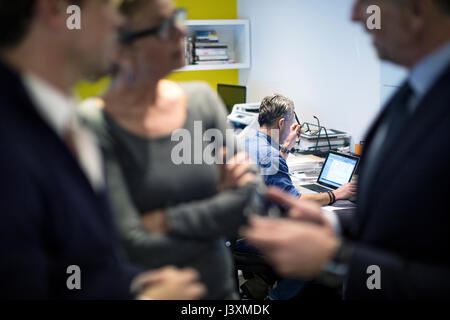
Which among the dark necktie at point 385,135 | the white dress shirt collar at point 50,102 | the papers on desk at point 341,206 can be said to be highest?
the white dress shirt collar at point 50,102

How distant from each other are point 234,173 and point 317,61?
3.24 meters

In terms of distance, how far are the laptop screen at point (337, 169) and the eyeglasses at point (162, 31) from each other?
2318mm

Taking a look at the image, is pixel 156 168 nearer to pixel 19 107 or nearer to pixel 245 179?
pixel 245 179

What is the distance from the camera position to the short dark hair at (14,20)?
2.46 feet

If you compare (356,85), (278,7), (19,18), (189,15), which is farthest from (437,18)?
(189,15)

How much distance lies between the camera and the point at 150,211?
1.04 metres

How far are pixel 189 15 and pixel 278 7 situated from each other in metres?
1.13

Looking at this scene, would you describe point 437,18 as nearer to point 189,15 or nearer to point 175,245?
point 175,245

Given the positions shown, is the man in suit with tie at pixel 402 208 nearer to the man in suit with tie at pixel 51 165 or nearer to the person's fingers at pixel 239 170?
the person's fingers at pixel 239 170

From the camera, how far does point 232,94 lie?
5059 mm

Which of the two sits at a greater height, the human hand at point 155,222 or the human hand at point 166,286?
the human hand at point 155,222

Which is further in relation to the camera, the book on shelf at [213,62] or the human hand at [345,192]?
the book on shelf at [213,62]

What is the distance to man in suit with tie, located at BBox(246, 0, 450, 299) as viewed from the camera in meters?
0.85

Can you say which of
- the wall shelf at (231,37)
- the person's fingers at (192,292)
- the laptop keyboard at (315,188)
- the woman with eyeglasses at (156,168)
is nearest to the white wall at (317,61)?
the wall shelf at (231,37)
